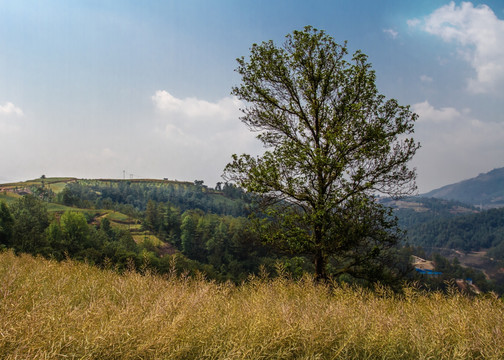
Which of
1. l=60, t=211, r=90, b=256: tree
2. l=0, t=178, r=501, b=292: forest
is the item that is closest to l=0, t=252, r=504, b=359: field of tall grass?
l=0, t=178, r=501, b=292: forest

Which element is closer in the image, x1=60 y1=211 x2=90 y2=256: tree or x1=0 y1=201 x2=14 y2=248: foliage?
x1=0 y1=201 x2=14 y2=248: foliage

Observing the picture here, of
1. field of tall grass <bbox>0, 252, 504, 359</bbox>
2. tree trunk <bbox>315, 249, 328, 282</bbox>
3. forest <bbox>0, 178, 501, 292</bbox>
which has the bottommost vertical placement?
forest <bbox>0, 178, 501, 292</bbox>

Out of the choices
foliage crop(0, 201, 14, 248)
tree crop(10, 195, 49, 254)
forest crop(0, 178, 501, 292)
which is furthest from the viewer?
forest crop(0, 178, 501, 292)

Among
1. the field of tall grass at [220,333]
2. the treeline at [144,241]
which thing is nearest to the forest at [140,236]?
the treeline at [144,241]

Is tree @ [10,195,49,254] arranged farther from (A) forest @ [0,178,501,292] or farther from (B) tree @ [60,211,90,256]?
(B) tree @ [60,211,90,256]

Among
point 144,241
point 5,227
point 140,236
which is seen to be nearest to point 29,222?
point 5,227

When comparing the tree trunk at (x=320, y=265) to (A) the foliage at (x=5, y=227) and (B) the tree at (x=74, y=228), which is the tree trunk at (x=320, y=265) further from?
(B) the tree at (x=74, y=228)

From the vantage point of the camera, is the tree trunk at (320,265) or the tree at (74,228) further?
the tree at (74,228)

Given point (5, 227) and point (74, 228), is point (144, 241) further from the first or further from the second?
point (5, 227)

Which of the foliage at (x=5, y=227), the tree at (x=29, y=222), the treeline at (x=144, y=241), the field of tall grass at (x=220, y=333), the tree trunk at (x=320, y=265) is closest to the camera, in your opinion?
the field of tall grass at (x=220, y=333)

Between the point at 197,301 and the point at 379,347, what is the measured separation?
7.78 feet

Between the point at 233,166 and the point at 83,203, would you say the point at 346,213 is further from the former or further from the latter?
the point at 83,203

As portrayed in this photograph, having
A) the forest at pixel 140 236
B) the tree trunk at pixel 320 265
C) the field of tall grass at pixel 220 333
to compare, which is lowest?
the forest at pixel 140 236

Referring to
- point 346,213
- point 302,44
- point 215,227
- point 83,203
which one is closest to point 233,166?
point 346,213
